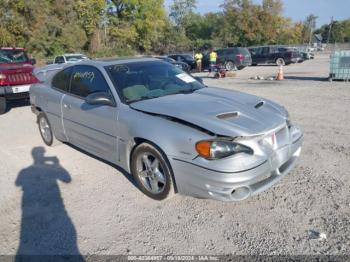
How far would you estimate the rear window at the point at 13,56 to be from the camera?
1072cm

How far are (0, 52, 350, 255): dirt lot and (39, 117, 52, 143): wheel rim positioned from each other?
2.86 feet

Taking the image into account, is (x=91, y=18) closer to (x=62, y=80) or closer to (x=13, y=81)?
(x=13, y=81)

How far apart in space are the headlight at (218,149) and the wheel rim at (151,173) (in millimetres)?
663

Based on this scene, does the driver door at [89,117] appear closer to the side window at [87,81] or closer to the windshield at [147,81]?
the side window at [87,81]

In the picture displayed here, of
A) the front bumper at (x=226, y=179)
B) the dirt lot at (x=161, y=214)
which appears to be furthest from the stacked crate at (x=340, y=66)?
the front bumper at (x=226, y=179)

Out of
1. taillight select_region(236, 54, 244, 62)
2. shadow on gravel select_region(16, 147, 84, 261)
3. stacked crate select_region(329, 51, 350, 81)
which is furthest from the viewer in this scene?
taillight select_region(236, 54, 244, 62)

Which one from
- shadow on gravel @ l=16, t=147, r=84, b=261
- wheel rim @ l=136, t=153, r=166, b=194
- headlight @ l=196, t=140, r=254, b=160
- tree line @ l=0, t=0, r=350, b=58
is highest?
tree line @ l=0, t=0, r=350, b=58

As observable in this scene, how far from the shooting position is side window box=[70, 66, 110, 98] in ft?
14.6

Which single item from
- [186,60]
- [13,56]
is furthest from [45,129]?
[186,60]

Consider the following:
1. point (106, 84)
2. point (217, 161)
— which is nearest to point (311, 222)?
point (217, 161)

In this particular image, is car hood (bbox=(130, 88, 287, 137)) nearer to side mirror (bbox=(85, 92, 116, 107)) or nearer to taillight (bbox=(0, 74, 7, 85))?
side mirror (bbox=(85, 92, 116, 107))

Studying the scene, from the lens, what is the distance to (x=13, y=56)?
1102cm

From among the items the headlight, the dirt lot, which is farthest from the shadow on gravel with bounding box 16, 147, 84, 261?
the headlight

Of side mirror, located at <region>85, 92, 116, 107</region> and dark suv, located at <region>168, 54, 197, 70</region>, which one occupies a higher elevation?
dark suv, located at <region>168, 54, 197, 70</region>
